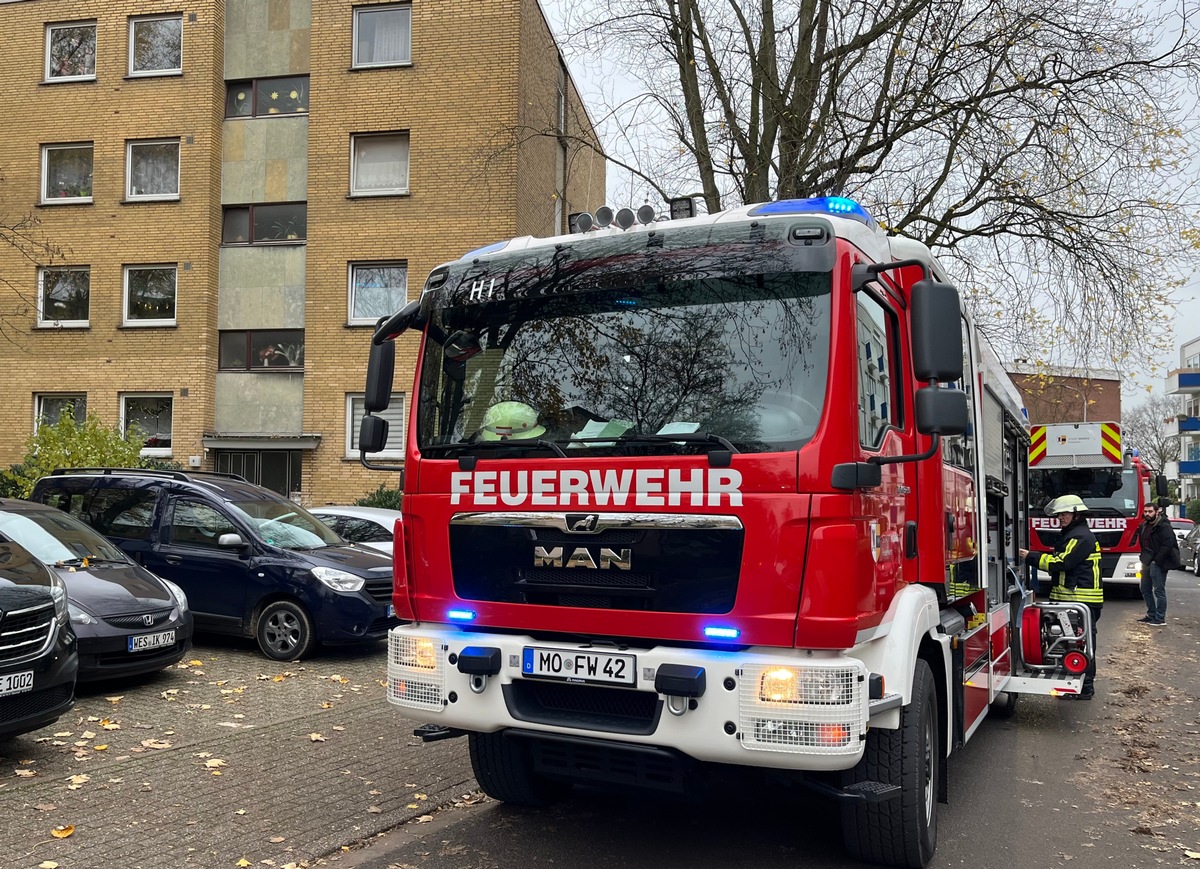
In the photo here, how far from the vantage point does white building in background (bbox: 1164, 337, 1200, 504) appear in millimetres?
70500

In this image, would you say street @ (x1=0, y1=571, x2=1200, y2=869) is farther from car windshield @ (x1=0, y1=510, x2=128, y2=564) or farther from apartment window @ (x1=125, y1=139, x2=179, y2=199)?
apartment window @ (x1=125, y1=139, x2=179, y2=199)

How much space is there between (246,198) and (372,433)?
18.7 meters

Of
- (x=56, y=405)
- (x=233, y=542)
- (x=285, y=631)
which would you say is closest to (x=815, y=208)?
(x=285, y=631)

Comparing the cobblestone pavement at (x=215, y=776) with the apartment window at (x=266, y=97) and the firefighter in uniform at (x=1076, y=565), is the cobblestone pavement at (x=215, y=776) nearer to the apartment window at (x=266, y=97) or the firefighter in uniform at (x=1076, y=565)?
the firefighter in uniform at (x=1076, y=565)

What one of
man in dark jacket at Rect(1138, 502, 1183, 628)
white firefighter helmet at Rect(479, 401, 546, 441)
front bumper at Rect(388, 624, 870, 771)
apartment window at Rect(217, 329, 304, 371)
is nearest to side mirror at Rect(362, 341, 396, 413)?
white firefighter helmet at Rect(479, 401, 546, 441)

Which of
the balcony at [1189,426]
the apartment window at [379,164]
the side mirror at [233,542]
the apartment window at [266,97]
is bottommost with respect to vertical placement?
the side mirror at [233,542]

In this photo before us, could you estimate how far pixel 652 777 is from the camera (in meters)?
4.18

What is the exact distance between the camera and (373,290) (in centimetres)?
2134

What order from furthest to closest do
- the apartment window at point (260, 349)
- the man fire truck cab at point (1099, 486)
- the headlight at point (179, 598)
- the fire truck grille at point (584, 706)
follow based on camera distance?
the apartment window at point (260, 349), the man fire truck cab at point (1099, 486), the headlight at point (179, 598), the fire truck grille at point (584, 706)

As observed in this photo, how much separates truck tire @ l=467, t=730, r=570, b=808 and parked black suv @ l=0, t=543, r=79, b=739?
2507 mm

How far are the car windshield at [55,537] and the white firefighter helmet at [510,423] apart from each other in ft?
16.8

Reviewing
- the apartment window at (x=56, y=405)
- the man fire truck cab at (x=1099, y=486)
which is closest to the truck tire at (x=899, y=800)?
the man fire truck cab at (x=1099, y=486)

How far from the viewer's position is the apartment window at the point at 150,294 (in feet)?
72.4

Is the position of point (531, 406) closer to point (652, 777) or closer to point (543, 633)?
point (543, 633)
